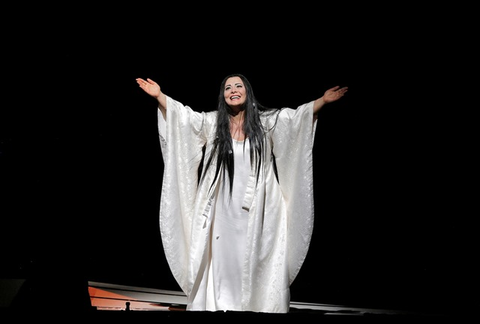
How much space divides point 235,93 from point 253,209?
2.18ft

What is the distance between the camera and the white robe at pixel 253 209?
256 cm

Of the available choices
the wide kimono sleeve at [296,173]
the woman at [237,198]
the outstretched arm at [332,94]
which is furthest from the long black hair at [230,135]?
the outstretched arm at [332,94]

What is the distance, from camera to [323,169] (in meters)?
3.40

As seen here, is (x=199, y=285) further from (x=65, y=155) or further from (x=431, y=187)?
(x=431, y=187)

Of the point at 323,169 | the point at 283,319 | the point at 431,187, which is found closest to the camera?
the point at 283,319

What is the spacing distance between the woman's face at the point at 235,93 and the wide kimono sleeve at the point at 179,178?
0.59ft

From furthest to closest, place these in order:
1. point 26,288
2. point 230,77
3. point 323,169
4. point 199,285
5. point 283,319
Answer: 1. point 323,169
2. point 230,77
3. point 199,285
4. point 26,288
5. point 283,319

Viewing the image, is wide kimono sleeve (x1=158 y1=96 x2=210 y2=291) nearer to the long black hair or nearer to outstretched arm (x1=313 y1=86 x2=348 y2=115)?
the long black hair

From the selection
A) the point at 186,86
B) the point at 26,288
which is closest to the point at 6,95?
the point at 186,86

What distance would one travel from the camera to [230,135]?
8.96 ft

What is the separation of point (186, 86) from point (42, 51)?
0.96m

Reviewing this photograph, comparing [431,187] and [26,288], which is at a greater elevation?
[431,187]

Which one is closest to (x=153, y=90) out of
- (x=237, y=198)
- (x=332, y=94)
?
(x=237, y=198)

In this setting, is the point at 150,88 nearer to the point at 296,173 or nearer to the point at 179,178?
the point at 179,178
